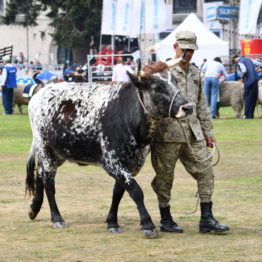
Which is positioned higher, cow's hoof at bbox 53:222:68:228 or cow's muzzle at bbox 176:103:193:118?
cow's muzzle at bbox 176:103:193:118

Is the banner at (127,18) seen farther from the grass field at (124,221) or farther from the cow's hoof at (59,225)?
the cow's hoof at (59,225)

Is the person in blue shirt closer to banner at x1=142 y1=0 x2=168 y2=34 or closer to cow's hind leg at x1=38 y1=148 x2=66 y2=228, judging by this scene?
banner at x1=142 y1=0 x2=168 y2=34

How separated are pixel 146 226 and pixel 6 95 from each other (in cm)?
2222

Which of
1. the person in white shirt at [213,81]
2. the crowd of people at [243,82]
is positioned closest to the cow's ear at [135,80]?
the crowd of people at [243,82]

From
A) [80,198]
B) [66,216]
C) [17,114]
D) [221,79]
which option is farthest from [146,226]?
[17,114]

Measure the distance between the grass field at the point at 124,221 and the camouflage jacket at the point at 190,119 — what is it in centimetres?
93

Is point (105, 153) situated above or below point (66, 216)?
above

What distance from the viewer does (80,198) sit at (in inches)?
461

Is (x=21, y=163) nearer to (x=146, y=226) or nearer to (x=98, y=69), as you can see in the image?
(x=146, y=226)

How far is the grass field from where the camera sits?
26.4 ft

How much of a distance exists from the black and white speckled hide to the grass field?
324 mm

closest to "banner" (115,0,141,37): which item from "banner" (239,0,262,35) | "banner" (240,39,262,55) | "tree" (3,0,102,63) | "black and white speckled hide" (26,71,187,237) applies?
"banner" (239,0,262,35)

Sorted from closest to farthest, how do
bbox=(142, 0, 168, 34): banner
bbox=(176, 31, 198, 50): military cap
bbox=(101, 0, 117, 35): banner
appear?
bbox=(176, 31, 198, 50): military cap → bbox=(142, 0, 168, 34): banner → bbox=(101, 0, 117, 35): banner

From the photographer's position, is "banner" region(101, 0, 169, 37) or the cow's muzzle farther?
"banner" region(101, 0, 169, 37)
